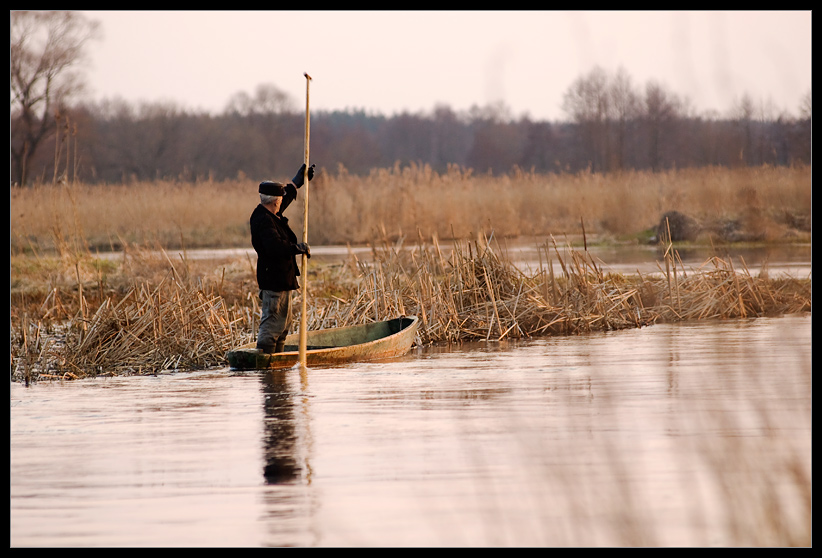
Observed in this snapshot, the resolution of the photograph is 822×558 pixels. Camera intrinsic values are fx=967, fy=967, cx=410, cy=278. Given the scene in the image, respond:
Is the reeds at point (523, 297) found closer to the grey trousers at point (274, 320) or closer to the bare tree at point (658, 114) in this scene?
the grey trousers at point (274, 320)

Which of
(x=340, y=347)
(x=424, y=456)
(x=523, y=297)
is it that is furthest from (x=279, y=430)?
(x=523, y=297)

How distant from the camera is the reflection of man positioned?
637cm

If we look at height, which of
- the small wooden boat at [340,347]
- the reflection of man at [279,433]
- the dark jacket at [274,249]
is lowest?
the reflection of man at [279,433]

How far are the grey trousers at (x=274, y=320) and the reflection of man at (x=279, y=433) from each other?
389mm

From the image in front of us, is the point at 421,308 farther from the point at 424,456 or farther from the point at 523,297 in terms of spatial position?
the point at 424,456

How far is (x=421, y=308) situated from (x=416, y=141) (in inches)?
162

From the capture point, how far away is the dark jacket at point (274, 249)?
Answer: 32.2ft

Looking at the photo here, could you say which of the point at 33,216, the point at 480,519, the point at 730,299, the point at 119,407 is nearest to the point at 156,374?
the point at 119,407

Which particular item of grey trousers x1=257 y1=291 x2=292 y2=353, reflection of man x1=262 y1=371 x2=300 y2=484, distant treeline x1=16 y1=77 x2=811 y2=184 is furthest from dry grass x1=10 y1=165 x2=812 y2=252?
reflection of man x1=262 y1=371 x2=300 y2=484

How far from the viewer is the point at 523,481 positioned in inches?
230

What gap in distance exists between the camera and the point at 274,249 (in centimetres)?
986

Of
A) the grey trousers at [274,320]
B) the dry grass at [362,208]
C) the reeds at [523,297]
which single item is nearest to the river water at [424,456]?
the grey trousers at [274,320]

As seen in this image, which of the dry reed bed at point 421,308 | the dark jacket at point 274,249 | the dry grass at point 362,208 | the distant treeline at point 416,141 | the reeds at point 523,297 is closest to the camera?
the distant treeline at point 416,141
